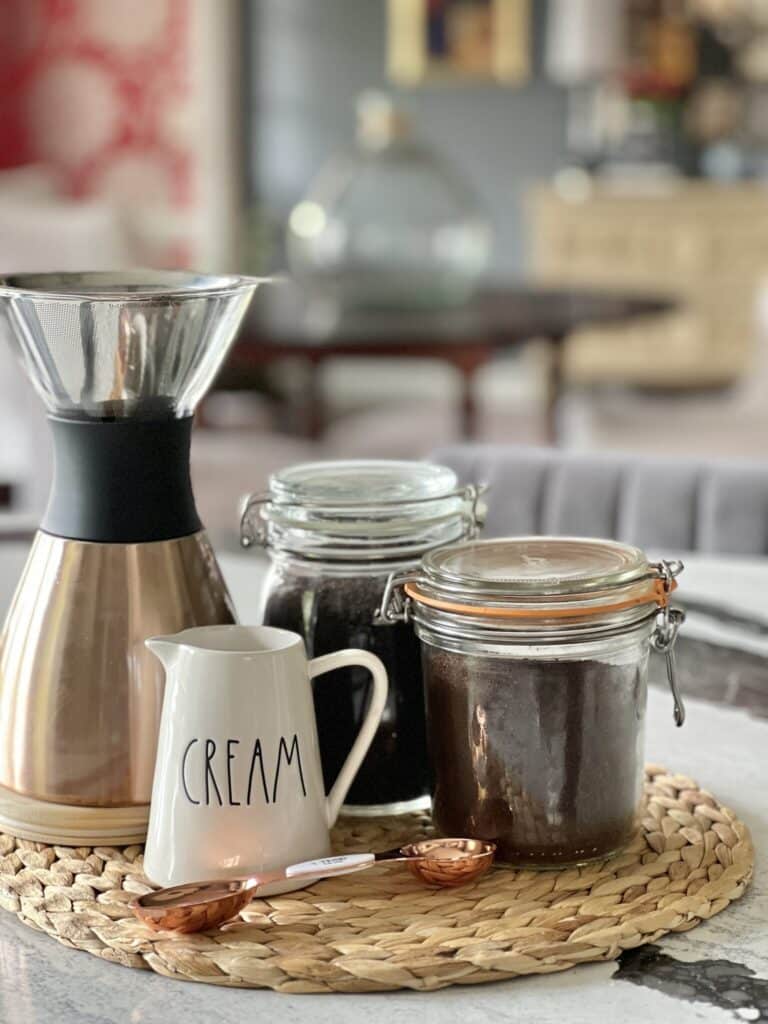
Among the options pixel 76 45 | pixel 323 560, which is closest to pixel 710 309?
pixel 76 45

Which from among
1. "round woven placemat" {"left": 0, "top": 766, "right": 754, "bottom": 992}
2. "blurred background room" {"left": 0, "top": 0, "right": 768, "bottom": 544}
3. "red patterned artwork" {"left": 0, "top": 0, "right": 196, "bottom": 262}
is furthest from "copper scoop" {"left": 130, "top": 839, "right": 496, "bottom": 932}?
"red patterned artwork" {"left": 0, "top": 0, "right": 196, "bottom": 262}

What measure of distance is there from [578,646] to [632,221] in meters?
5.14

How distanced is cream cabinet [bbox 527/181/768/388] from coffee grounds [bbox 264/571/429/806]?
4898 mm

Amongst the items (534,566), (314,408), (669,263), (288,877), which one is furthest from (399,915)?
(669,263)

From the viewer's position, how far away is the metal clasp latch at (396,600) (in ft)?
2.11

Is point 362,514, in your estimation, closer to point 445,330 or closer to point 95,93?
point 445,330

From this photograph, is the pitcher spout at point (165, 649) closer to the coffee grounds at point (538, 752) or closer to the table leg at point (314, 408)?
the coffee grounds at point (538, 752)

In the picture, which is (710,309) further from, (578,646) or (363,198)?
(578,646)

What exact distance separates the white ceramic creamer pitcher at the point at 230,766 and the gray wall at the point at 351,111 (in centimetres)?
549

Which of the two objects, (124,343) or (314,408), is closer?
(124,343)

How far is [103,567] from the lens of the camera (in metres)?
0.65

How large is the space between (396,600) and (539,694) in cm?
8

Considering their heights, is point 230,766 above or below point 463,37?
below

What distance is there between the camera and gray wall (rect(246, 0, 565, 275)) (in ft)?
19.3
